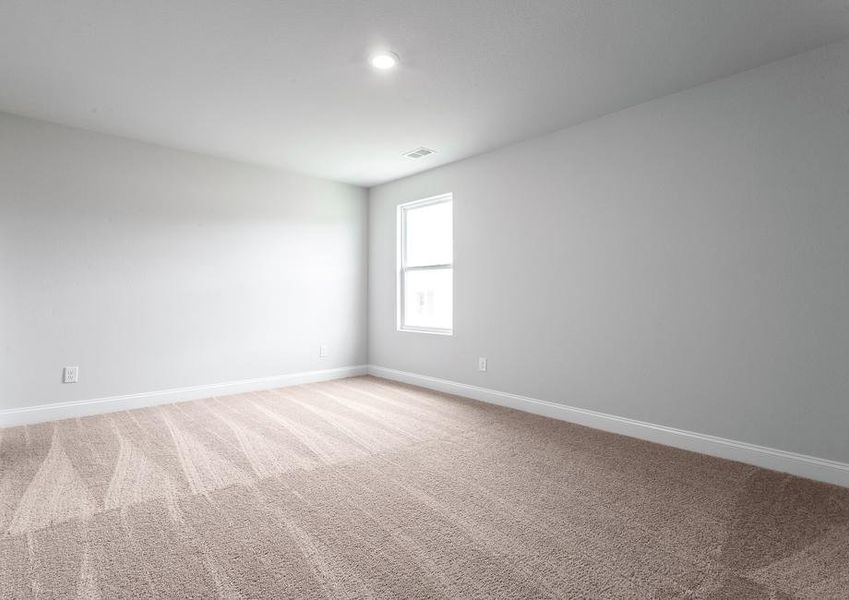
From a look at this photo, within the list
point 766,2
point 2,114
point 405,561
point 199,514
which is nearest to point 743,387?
point 766,2

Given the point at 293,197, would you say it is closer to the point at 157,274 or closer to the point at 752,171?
the point at 157,274

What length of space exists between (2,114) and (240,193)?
1.80 meters

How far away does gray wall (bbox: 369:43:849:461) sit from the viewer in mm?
2367

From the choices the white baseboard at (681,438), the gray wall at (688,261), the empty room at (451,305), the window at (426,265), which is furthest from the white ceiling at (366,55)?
the white baseboard at (681,438)

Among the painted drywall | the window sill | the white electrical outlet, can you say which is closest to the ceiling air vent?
the painted drywall

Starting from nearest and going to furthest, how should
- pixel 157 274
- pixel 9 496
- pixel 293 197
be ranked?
1. pixel 9 496
2. pixel 157 274
3. pixel 293 197

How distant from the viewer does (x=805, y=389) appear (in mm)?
2402

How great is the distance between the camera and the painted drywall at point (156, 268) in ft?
11.2

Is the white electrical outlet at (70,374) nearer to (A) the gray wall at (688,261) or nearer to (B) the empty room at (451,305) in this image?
(B) the empty room at (451,305)

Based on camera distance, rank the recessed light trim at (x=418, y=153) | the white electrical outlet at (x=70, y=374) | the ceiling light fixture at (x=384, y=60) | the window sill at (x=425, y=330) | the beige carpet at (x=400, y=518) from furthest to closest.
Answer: the window sill at (x=425, y=330) < the recessed light trim at (x=418, y=153) < the white electrical outlet at (x=70, y=374) < the ceiling light fixture at (x=384, y=60) < the beige carpet at (x=400, y=518)

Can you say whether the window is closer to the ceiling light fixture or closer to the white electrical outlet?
the ceiling light fixture

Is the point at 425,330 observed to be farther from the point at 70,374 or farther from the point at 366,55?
the point at 70,374

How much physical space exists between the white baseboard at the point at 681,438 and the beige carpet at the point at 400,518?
0.30ft

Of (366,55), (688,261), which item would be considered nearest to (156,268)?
(366,55)
